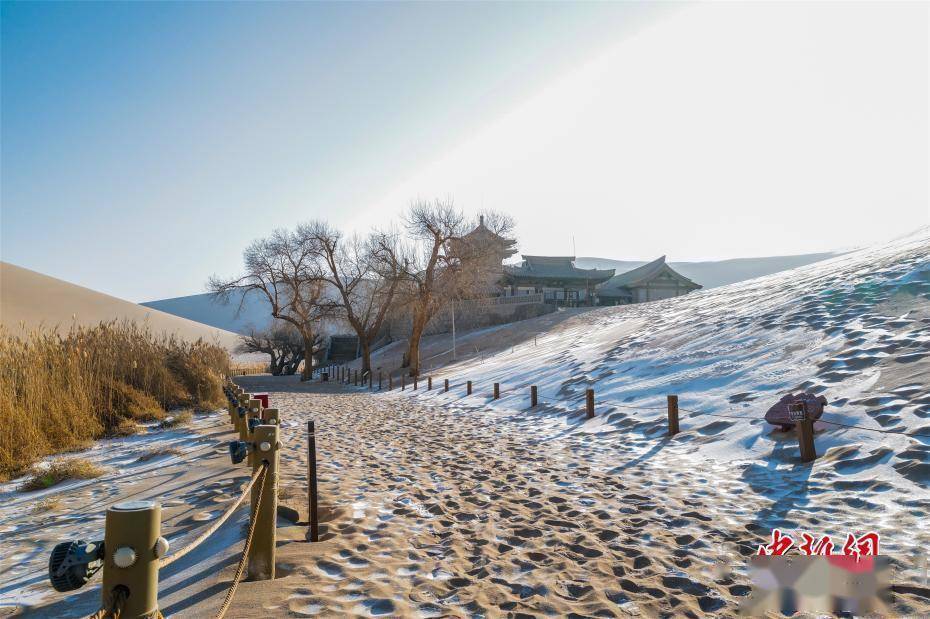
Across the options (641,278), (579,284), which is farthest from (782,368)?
(579,284)

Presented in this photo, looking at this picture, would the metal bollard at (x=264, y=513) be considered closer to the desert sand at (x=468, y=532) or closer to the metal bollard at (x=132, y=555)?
the desert sand at (x=468, y=532)

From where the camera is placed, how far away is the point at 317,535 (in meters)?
4.17

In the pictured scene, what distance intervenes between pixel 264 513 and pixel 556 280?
158ft

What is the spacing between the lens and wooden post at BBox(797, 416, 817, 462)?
612 centimetres

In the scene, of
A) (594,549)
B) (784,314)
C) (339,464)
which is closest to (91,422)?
(339,464)

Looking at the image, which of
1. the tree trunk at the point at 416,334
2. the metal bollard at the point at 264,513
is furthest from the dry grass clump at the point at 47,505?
the tree trunk at the point at 416,334

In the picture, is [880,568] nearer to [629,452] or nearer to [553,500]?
[553,500]

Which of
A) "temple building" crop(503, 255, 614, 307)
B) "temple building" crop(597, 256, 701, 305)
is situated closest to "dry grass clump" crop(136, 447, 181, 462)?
"temple building" crop(503, 255, 614, 307)

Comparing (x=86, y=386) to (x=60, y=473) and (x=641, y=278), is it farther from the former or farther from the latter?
(x=641, y=278)

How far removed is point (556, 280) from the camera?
165ft

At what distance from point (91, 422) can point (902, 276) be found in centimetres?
1766

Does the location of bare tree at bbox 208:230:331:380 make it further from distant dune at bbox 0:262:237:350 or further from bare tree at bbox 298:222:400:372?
distant dune at bbox 0:262:237:350

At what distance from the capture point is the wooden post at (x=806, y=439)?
241 inches
